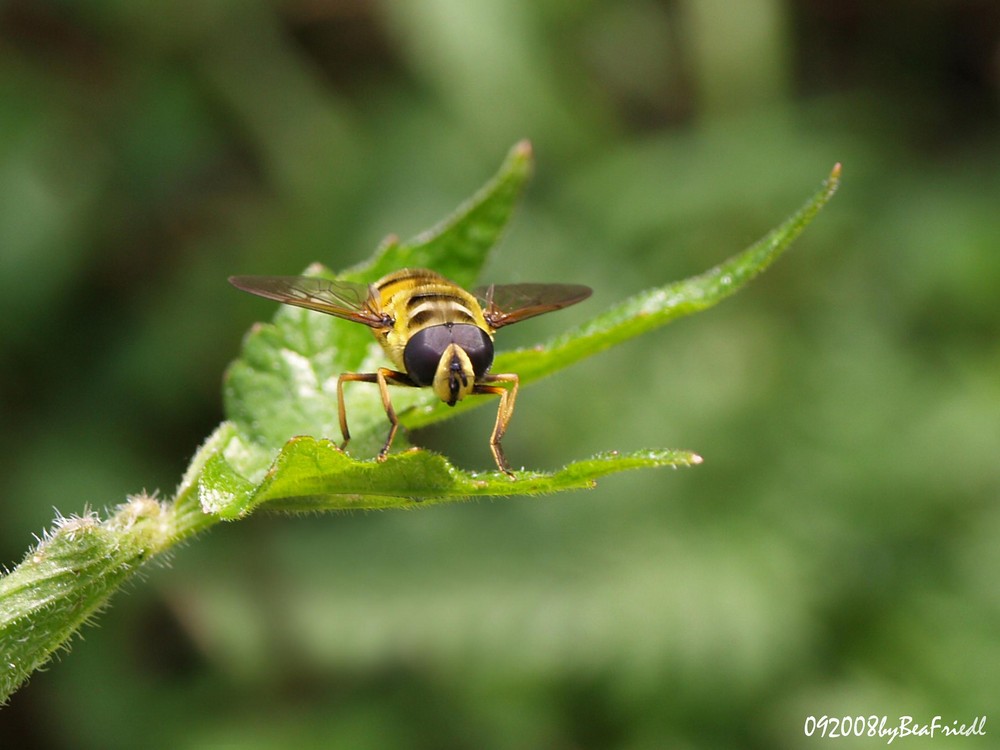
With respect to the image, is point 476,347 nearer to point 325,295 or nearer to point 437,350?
point 437,350

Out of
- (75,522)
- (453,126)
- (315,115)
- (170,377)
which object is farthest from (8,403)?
(75,522)

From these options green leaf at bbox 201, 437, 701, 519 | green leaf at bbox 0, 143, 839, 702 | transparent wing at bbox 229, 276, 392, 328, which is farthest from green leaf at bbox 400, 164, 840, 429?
green leaf at bbox 201, 437, 701, 519

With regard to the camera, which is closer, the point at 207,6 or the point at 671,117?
the point at 207,6

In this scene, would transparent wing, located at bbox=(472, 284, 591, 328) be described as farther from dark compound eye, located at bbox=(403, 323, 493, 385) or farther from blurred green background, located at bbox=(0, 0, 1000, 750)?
blurred green background, located at bbox=(0, 0, 1000, 750)

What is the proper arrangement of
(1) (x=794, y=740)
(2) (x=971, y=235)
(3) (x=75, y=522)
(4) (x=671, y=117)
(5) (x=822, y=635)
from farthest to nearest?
(4) (x=671, y=117) < (2) (x=971, y=235) < (5) (x=822, y=635) < (1) (x=794, y=740) < (3) (x=75, y=522)

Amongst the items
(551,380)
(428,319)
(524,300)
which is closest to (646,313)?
(428,319)

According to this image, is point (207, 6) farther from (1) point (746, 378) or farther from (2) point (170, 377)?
(1) point (746, 378)

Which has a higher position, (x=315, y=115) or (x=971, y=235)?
(x=315, y=115)
